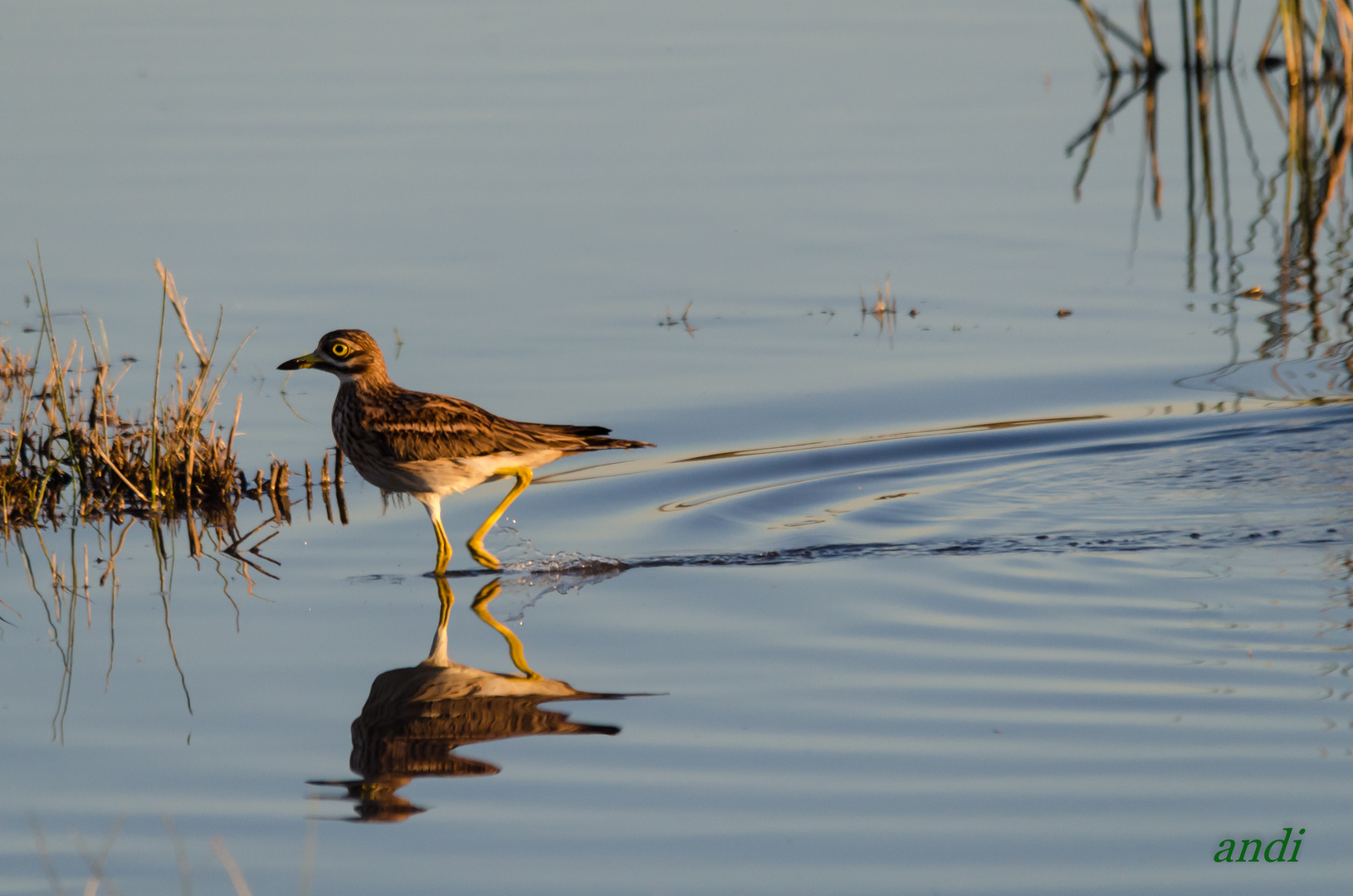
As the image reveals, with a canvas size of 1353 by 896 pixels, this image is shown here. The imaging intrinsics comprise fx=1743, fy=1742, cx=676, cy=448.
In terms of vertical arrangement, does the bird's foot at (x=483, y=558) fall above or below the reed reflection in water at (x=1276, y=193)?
below

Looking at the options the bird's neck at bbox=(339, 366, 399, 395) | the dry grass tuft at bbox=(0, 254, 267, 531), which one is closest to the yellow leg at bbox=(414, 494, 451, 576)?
the bird's neck at bbox=(339, 366, 399, 395)

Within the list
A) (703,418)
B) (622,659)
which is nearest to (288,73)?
(703,418)

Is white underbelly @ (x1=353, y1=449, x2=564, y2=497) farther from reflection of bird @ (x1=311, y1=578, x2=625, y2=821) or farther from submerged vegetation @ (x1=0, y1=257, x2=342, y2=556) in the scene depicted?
reflection of bird @ (x1=311, y1=578, x2=625, y2=821)

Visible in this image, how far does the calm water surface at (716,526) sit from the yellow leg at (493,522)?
0.47 feet

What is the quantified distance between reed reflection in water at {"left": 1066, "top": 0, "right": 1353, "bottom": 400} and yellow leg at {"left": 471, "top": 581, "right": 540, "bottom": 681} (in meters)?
4.81

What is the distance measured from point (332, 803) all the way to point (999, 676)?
249cm

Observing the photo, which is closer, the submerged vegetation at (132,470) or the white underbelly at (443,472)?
the white underbelly at (443,472)

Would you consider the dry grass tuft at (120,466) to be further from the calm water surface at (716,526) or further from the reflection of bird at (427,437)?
the reflection of bird at (427,437)

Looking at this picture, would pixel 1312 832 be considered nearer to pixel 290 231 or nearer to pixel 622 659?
pixel 622 659

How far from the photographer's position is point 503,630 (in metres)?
7.30

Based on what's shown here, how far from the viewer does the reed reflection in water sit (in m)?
11.0

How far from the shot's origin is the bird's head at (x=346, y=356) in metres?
8.31

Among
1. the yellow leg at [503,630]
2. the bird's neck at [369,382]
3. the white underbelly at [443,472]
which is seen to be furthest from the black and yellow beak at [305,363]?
the yellow leg at [503,630]

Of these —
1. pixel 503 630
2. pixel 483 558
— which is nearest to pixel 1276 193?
pixel 483 558
